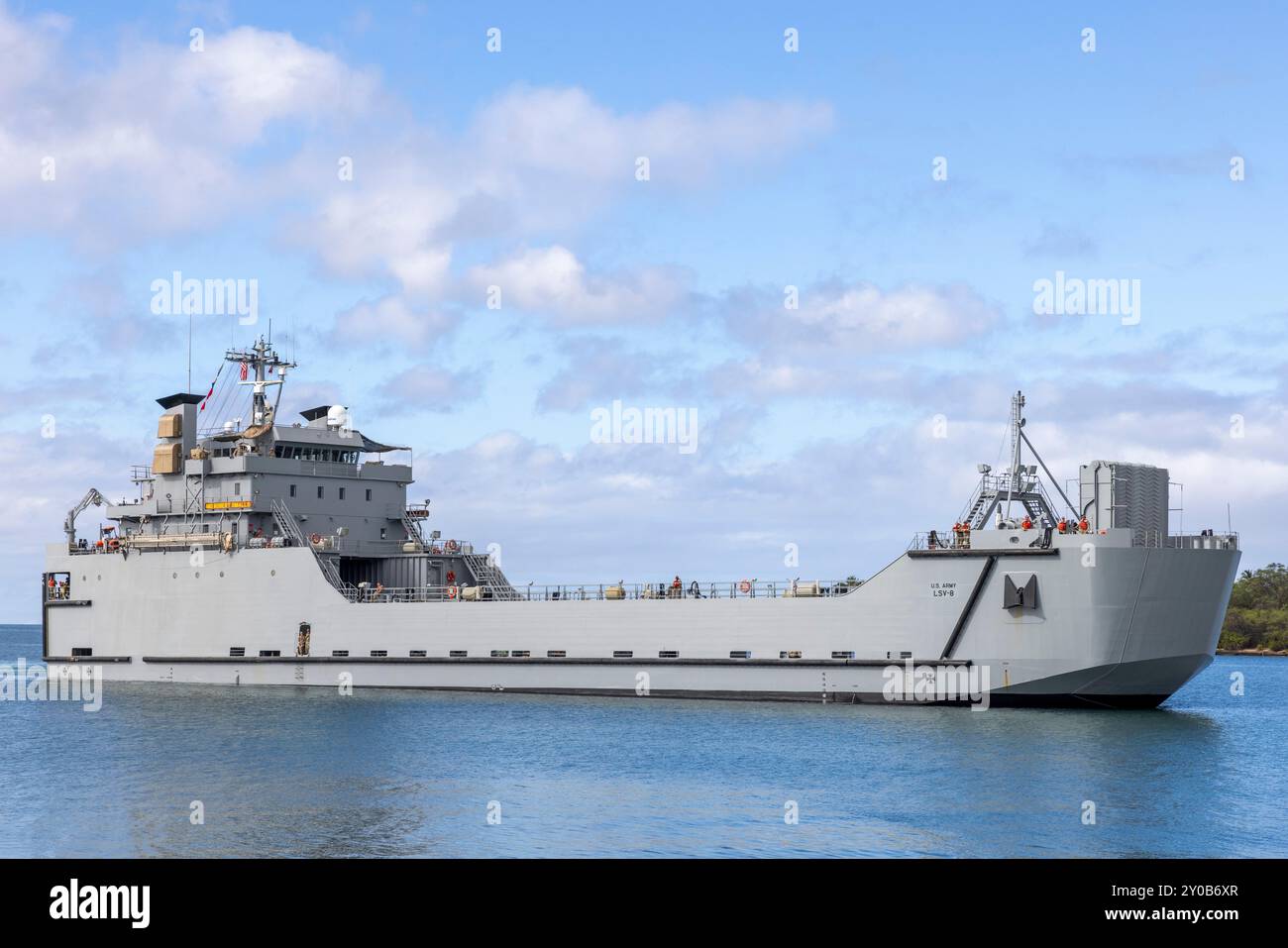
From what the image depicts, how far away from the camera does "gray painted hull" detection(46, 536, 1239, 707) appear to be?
30.8 meters

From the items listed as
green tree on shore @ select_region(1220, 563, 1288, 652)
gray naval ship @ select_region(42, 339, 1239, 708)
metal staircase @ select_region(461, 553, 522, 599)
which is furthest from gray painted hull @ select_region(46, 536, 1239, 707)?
green tree on shore @ select_region(1220, 563, 1288, 652)

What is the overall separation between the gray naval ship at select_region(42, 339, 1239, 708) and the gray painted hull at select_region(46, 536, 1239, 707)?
5 cm

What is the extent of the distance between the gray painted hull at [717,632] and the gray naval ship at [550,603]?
0.05 metres

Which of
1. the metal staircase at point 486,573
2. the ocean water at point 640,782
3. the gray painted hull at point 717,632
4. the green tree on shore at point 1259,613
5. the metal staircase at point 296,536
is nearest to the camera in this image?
the ocean water at point 640,782

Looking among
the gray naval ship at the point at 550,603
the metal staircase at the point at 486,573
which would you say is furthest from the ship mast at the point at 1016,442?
the metal staircase at the point at 486,573

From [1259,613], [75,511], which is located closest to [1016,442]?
[75,511]

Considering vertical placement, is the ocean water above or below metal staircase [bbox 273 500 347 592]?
below

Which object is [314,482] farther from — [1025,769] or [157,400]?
[1025,769]

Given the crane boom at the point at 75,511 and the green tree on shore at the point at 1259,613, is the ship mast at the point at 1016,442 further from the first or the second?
the green tree on shore at the point at 1259,613

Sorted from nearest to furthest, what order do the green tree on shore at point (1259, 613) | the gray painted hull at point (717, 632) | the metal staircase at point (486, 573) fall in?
the gray painted hull at point (717, 632) < the metal staircase at point (486, 573) < the green tree on shore at point (1259, 613)

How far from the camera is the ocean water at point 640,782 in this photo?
63.4 ft

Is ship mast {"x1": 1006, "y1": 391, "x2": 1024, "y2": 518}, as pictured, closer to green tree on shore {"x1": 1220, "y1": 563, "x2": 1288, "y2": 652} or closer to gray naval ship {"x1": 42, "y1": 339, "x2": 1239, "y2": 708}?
gray naval ship {"x1": 42, "y1": 339, "x2": 1239, "y2": 708}

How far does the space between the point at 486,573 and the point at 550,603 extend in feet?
27.4

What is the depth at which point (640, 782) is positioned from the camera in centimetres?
2388
